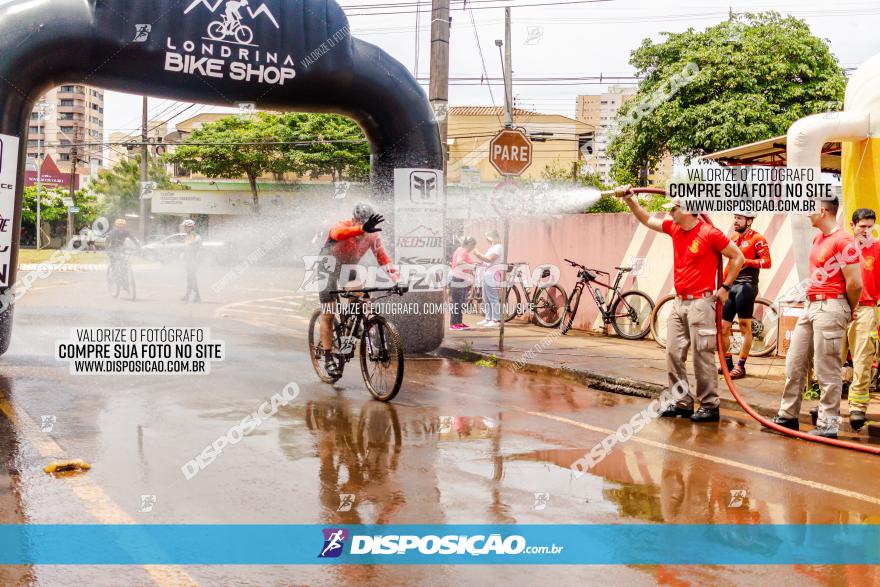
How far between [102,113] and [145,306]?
490 ft

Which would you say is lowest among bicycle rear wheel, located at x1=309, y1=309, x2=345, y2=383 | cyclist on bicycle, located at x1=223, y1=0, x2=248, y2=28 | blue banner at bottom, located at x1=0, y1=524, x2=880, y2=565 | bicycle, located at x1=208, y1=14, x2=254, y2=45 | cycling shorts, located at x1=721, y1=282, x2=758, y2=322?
blue banner at bottom, located at x1=0, y1=524, x2=880, y2=565

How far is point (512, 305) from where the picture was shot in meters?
17.4

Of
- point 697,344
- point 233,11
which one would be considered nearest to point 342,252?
point 233,11

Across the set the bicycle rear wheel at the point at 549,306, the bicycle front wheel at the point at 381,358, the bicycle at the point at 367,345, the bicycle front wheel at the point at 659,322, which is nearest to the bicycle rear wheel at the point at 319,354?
the bicycle at the point at 367,345

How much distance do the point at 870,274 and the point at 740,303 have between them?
2595 millimetres

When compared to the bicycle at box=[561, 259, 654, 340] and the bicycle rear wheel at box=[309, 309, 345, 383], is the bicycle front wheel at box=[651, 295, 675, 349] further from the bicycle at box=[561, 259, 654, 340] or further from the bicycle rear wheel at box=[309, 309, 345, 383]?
the bicycle rear wheel at box=[309, 309, 345, 383]

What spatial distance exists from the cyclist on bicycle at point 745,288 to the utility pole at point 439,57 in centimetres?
531

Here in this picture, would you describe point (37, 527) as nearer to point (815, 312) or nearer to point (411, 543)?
point (411, 543)

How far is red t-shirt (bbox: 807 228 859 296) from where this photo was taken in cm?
752

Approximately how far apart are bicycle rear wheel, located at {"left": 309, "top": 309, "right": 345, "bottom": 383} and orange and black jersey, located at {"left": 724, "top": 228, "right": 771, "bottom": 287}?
4.91 meters

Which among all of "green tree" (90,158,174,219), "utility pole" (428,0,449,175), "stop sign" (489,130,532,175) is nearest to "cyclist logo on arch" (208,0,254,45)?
"stop sign" (489,130,532,175)

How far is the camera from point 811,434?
770cm

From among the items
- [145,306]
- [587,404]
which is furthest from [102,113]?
[587,404]

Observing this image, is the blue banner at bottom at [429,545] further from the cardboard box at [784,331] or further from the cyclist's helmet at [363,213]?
the cardboard box at [784,331]
